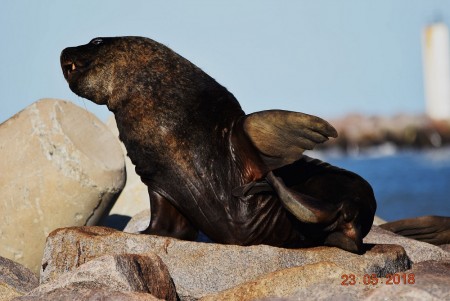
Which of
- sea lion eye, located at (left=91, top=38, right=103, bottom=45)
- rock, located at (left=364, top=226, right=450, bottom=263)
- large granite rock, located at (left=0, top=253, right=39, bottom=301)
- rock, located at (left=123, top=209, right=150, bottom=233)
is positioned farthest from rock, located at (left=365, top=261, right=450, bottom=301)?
rock, located at (left=123, top=209, right=150, bottom=233)

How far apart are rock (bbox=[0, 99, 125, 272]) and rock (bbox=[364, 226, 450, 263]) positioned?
8.20ft

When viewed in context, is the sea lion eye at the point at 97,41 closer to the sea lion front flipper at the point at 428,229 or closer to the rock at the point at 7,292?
the rock at the point at 7,292

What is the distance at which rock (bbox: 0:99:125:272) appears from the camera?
35.4ft

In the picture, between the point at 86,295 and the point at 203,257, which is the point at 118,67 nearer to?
the point at 203,257

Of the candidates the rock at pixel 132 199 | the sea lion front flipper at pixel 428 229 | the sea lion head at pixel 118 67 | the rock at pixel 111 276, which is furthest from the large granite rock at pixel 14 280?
the rock at pixel 132 199

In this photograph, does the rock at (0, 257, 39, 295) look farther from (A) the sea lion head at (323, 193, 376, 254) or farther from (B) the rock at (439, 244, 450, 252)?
(B) the rock at (439, 244, 450, 252)

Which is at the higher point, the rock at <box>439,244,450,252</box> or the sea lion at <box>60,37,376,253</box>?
the sea lion at <box>60,37,376,253</box>

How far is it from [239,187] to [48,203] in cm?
289

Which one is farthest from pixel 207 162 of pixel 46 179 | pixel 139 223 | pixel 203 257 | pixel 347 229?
pixel 46 179

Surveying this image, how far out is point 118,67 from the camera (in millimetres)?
8844

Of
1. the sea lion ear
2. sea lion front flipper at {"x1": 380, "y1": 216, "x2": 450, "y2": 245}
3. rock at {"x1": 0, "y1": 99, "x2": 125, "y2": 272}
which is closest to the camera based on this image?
the sea lion ear

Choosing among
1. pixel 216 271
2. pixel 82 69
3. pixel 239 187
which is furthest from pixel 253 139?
pixel 82 69

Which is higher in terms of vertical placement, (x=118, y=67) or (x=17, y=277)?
(x=118, y=67)

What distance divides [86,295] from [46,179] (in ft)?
13.7
